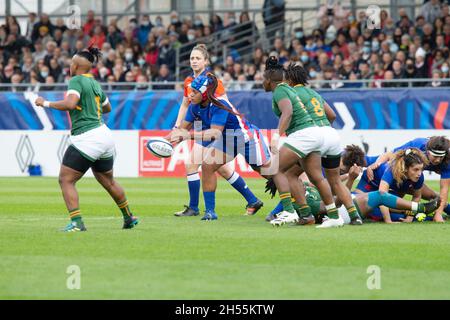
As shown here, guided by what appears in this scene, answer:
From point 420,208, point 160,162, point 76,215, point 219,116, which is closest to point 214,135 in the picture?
point 219,116

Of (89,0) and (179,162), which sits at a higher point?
(89,0)

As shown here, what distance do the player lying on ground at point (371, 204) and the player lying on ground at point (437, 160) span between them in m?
0.21

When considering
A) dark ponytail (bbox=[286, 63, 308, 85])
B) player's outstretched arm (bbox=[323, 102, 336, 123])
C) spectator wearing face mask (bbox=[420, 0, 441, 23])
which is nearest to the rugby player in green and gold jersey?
dark ponytail (bbox=[286, 63, 308, 85])

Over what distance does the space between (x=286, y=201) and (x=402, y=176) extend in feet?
5.16

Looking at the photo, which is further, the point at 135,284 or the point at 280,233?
the point at 280,233

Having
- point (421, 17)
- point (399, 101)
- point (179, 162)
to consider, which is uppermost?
point (421, 17)

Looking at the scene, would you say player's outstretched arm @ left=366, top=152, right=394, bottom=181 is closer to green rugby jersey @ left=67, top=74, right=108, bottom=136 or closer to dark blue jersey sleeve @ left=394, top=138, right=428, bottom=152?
dark blue jersey sleeve @ left=394, top=138, right=428, bottom=152

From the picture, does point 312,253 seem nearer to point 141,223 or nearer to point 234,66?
point 141,223

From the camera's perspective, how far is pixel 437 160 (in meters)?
13.4

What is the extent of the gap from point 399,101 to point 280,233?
13056mm

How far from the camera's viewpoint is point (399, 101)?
24.5 meters

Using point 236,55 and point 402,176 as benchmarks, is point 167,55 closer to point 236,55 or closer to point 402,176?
point 236,55
